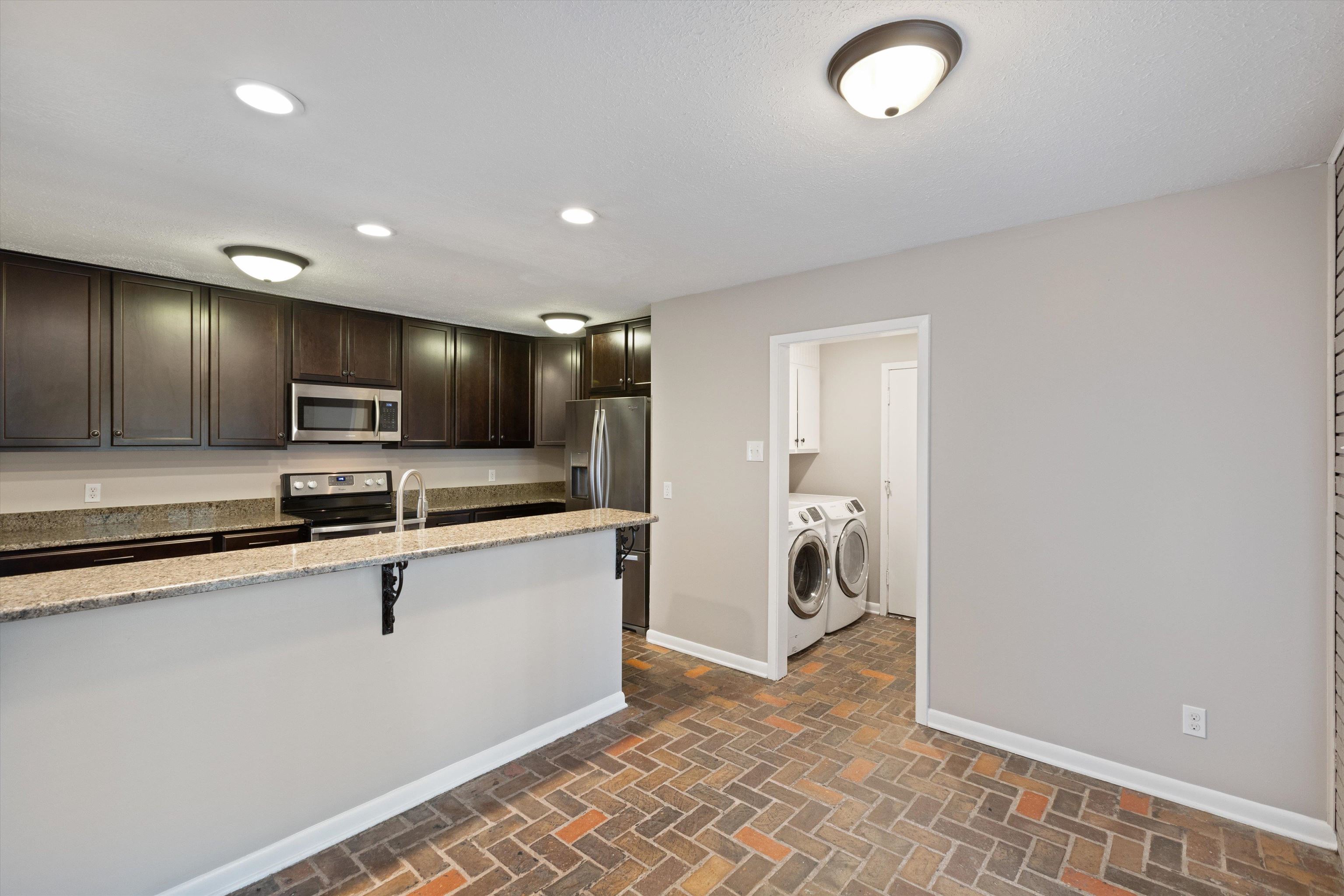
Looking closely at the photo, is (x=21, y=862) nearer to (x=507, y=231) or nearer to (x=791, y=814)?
(x=791, y=814)

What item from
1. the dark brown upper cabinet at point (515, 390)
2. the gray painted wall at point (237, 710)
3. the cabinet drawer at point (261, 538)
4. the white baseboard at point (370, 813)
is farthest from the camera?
the dark brown upper cabinet at point (515, 390)

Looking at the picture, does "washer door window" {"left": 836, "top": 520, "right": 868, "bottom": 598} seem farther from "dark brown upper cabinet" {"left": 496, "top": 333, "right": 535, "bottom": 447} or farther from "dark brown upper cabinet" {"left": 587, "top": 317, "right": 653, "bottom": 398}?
"dark brown upper cabinet" {"left": 496, "top": 333, "right": 535, "bottom": 447}

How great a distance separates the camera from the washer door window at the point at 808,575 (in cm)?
401

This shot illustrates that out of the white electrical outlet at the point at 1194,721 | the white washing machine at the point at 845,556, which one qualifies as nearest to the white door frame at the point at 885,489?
the white washing machine at the point at 845,556

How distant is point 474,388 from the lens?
5211mm

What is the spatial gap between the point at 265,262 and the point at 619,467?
8.31ft

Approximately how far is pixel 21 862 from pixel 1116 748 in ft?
12.3

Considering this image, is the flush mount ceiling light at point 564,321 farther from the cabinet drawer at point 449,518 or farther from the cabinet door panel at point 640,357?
the cabinet drawer at point 449,518

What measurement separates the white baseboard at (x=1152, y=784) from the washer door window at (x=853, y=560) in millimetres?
1546

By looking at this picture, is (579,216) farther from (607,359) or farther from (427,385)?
(427,385)

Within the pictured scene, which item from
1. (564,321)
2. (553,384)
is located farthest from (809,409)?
(553,384)

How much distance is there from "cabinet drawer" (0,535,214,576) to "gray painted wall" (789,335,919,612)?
163 inches

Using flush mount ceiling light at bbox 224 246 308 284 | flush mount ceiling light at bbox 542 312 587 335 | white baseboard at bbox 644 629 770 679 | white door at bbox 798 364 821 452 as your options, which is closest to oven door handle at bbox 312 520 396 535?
flush mount ceiling light at bbox 224 246 308 284

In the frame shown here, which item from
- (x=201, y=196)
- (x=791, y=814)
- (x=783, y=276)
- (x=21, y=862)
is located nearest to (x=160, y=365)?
(x=201, y=196)
